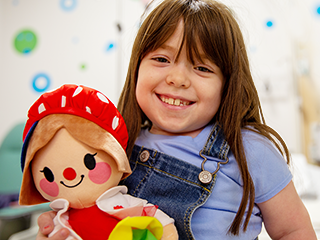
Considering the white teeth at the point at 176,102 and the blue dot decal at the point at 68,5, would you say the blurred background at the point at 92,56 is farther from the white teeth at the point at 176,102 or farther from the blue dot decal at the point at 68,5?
the white teeth at the point at 176,102

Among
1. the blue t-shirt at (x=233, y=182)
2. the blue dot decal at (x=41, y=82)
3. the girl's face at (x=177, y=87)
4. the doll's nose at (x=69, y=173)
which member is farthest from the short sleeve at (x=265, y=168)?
the blue dot decal at (x=41, y=82)

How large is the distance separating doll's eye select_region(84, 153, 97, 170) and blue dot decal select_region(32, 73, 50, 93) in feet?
4.74

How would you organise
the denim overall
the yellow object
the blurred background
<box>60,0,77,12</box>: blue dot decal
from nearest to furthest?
the yellow object → the denim overall → the blurred background → <box>60,0,77,12</box>: blue dot decal

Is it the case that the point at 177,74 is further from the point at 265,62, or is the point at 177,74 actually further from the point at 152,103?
the point at 265,62

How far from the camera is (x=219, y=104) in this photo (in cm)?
63

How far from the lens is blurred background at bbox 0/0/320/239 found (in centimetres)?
187

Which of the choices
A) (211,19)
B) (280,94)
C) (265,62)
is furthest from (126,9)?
(211,19)

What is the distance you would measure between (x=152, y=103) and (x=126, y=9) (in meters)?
1.63

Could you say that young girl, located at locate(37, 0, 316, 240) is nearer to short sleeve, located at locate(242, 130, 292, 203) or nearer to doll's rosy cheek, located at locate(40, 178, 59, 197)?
short sleeve, located at locate(242, 130, 292, 203)

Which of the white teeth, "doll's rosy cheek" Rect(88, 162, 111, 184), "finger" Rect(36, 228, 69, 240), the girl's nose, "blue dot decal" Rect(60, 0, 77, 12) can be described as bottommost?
"finger" Rect(36, 228, 69, 240)

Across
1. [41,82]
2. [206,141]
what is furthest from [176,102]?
[41,82]

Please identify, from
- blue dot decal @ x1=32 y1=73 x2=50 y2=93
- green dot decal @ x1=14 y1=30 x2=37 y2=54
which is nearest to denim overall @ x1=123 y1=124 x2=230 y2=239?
blue dot decal @ x1=32 y1=73 x2=50 y2=93

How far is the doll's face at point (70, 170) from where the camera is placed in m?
0.43

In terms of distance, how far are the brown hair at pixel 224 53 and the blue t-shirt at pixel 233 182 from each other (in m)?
0.02
